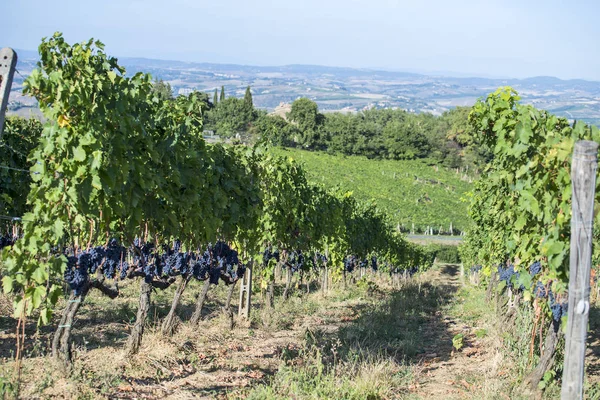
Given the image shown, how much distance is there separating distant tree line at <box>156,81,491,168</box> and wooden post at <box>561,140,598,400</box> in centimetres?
6735

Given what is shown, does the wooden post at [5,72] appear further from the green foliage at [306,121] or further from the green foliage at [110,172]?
the green foliage at [306,121]

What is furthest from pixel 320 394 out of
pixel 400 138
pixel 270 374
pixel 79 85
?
pixel 400 138

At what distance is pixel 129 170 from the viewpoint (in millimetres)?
5844

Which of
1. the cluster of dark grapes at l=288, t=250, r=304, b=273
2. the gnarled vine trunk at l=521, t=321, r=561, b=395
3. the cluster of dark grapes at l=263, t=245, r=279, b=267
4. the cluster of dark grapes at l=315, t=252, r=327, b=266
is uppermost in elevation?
the gnarled vine trunk at l=521, t=321, r=561, b=395

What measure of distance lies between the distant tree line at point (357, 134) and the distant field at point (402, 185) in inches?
203

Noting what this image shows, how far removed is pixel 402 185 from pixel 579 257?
57.6 metres

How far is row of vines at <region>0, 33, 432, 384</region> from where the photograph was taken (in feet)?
16.3

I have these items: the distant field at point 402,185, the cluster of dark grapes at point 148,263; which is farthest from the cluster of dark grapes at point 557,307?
the distant field at point 402,185

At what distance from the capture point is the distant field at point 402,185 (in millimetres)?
52594

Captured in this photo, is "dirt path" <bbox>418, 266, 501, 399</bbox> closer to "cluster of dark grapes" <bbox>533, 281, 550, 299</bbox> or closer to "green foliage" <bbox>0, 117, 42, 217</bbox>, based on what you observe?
"cluster of dark grapes" <bbox>533, 281, 550, 299</bbox>

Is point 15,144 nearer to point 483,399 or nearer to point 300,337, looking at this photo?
point 300,337

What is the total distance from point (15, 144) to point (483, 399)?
7.52 metres

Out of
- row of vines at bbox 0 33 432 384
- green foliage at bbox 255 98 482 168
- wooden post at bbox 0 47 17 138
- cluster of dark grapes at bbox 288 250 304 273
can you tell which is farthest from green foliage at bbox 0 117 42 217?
green foliage at bbox 255 98 482 168

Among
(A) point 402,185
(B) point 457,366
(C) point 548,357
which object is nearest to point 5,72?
(C) point 548,357
